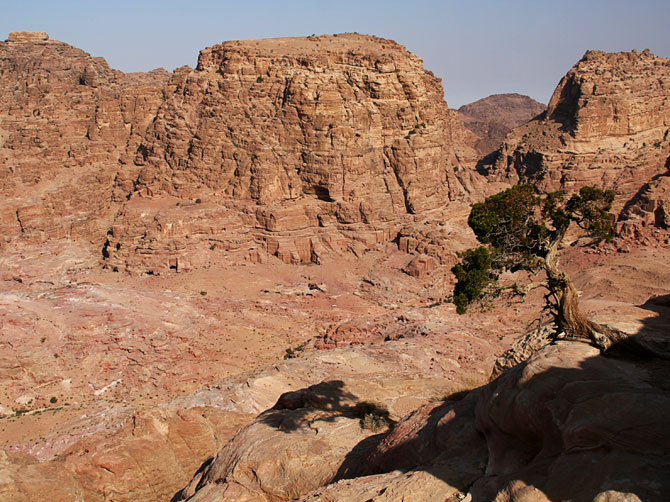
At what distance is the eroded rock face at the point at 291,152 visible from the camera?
157 feet

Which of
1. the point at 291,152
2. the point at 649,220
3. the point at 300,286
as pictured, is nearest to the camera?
the point at 649,220

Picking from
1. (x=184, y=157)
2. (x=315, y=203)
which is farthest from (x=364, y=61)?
(x=184, y=157)

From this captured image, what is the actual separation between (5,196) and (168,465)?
37521 millimetres

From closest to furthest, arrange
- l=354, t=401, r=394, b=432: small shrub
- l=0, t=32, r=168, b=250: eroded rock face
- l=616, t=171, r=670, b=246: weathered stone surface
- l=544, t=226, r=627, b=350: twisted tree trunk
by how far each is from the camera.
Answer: l=544, t=226, r=627, b=350: twisted tree trunk, l=354, t=401, r=394, b=432: small shrub, l=616, t=171, r=670, b=246: weathered stone surface, l=0, t=32, r=168, b=250: eroded rock face

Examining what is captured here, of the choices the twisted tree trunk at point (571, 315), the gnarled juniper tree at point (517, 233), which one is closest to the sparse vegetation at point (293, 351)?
the gnarled juniper tree at point (517, 233)

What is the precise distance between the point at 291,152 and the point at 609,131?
33.3 metres

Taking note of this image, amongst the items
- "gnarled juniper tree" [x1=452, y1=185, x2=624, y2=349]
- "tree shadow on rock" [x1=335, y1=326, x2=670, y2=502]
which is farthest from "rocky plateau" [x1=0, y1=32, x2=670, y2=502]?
"gnarled juniper tree" [x1=452, y1=185, x2=624, y2=349]

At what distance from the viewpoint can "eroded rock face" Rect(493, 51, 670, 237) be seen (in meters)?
55.6

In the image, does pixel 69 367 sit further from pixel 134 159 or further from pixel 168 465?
pixel 134 159

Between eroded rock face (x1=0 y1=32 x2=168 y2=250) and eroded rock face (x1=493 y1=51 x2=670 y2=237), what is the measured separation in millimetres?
40801

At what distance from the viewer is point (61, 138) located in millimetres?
52594

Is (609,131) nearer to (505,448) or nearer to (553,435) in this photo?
(505,448)

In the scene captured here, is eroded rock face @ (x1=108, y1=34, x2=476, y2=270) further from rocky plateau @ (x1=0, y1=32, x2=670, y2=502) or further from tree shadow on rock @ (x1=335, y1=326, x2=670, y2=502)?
tree shadow on rock @ (x1=335, y1=326, x2=670, y2=502)

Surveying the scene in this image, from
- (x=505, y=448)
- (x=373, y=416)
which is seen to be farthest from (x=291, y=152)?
(x=505, y=448)
